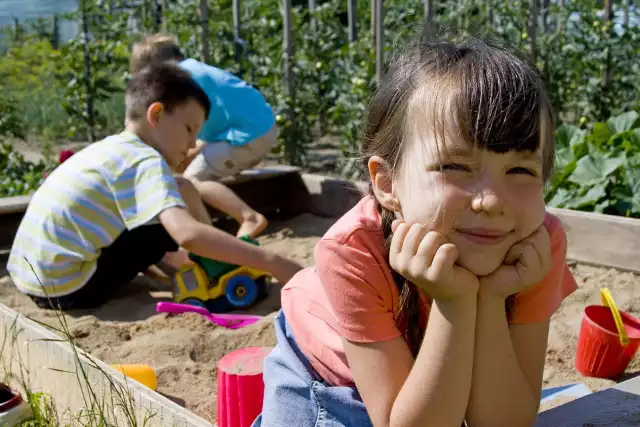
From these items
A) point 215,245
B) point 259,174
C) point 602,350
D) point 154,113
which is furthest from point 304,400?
point 259,174

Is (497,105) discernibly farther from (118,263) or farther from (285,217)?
(285,217)

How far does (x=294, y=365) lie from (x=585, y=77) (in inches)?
211

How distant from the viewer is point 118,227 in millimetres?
3117

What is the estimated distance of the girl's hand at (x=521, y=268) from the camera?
4.36ft

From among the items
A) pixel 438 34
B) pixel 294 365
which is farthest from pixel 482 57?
pixel 294 365

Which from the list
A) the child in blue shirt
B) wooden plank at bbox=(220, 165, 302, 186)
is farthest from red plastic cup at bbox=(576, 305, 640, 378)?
wooden plank at bbox=(220, 165, 302, 186)

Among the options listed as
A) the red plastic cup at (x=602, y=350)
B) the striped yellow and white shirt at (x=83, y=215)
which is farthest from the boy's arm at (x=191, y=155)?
the red plastic cup at (x=602, y=350)

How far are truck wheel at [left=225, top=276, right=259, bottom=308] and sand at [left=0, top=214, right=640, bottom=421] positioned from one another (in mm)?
57

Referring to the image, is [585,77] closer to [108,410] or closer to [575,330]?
[575,330]

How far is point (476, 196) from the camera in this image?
4.18 ft

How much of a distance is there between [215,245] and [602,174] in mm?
1896

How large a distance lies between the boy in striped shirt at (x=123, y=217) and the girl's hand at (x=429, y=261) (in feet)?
5.45

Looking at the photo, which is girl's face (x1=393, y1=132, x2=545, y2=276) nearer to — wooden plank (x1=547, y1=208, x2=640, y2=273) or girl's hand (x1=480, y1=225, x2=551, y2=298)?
girl's hand (x1=480, y1=225, x2=551, y2=298)

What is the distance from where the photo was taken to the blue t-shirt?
15.7 ft
